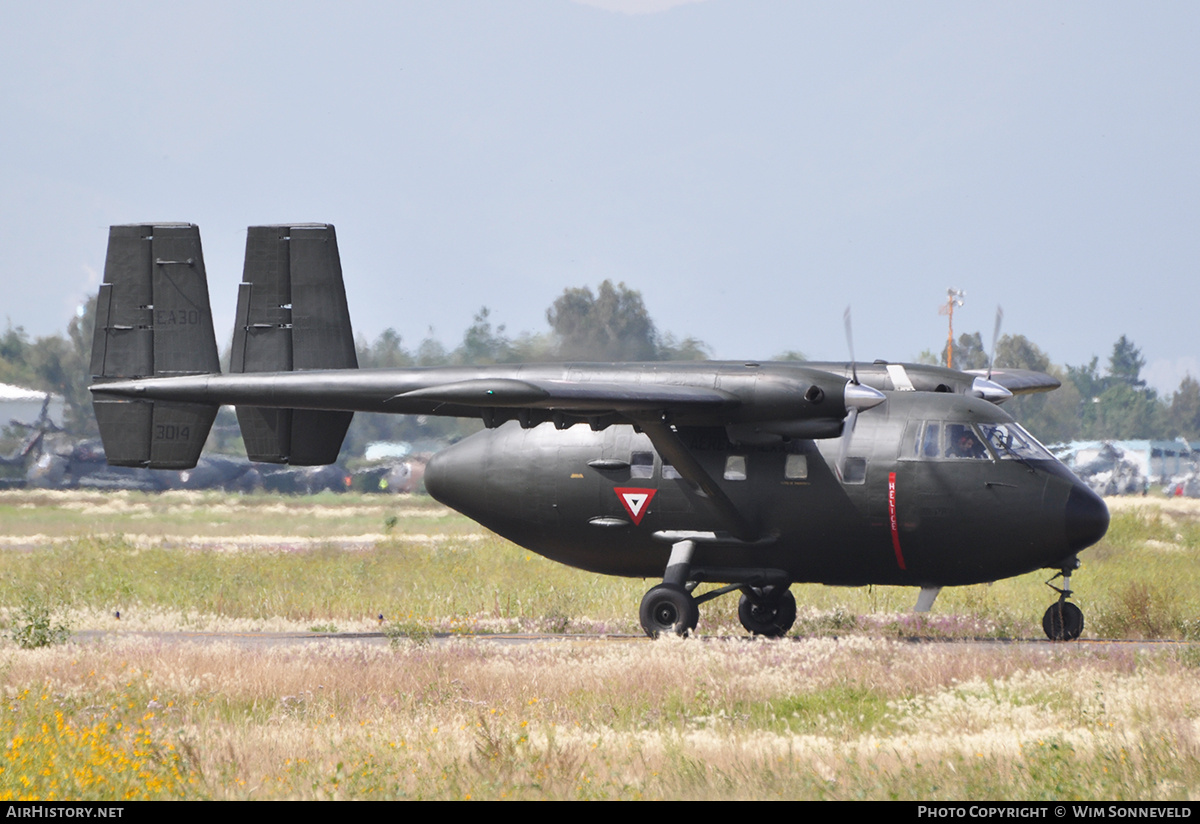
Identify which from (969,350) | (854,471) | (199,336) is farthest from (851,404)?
(969,350)

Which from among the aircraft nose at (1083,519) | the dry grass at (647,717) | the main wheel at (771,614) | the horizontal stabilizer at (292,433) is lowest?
the main wheel at (771,614)

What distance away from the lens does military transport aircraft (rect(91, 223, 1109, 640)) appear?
1820 centimetres

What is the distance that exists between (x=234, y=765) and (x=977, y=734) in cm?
672

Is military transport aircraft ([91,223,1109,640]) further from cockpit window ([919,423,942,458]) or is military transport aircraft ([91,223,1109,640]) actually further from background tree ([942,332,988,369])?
background tree ([942,332,988,369])

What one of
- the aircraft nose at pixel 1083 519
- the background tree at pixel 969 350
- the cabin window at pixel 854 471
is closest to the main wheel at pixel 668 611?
the cabin window at pixel 854 471

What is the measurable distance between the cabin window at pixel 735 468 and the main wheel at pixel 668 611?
188 cm

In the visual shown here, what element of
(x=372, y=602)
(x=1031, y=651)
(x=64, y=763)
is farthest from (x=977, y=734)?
(x=372, y=602)

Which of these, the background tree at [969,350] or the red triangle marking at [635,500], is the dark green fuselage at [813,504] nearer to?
the red triangle marking at [635,500]

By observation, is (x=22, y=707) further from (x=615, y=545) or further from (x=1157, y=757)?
(x=1157, y=757)

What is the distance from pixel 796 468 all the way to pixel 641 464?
2.45 m

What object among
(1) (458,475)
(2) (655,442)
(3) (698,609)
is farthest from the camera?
(1) (458,475)

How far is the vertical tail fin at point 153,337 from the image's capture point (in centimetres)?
2203

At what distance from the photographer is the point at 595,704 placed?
13609mm

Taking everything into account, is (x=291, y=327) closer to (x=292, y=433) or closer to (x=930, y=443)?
(x=292, y=433)
